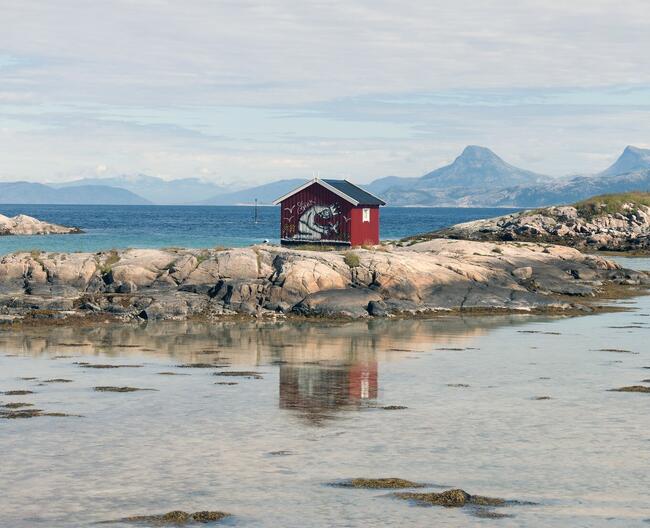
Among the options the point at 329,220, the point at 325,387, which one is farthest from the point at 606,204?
the point at 325,387

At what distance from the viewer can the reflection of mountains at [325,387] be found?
1061 inches

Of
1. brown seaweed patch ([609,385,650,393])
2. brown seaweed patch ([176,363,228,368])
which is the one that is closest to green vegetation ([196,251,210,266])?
brown seaweed patch ([176,363,228,368])

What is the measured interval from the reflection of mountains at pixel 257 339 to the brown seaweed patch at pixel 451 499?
55.3 feet

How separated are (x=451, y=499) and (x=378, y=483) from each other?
1718mm

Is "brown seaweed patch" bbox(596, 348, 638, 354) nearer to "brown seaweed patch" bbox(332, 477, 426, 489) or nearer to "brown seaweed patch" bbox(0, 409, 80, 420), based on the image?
"brown seaweed patch" bbox(332, 477, 426, 489)

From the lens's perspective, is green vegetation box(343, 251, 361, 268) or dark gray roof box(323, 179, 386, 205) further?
dark gray roof box(323, 179, 386, 205)

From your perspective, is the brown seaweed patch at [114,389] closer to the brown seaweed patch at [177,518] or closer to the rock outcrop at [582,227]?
the brown seaweed patch at [177,518]

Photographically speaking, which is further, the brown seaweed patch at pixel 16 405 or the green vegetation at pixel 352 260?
the green vegetation at pixel 352 260

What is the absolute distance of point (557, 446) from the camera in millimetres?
22719

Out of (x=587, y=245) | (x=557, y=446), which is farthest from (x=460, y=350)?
(x=587, y=245)

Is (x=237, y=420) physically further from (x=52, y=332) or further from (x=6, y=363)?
(x=52, y=332)

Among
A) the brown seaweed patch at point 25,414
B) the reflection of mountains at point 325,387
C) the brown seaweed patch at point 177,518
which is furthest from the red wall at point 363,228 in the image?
the brown seaweed patch at point 177,518

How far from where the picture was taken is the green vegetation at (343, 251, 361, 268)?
173 feet

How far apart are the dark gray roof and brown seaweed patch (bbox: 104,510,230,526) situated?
55253 mm
